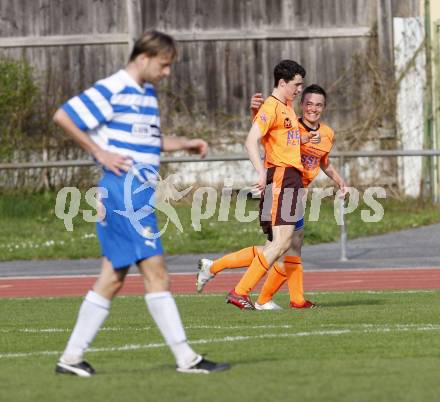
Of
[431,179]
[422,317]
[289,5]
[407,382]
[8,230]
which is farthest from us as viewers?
[289,5]

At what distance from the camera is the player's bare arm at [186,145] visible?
28.1 feet

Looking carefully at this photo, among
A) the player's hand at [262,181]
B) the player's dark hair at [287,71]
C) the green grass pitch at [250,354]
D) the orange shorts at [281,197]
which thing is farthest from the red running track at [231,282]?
the player's hand at [262,181]

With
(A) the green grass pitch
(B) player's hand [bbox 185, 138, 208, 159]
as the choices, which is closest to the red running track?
(A) the green grass pitch

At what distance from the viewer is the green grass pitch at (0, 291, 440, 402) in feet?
25.0

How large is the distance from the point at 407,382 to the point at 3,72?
18.7m

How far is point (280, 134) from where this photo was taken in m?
12.7

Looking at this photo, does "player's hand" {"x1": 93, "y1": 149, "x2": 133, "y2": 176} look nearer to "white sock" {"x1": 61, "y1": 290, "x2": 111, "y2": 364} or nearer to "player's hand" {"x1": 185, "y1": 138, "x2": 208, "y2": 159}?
"player's hand" {"x1": 185, "y1": 138, "x2": 208, "y2": 159}

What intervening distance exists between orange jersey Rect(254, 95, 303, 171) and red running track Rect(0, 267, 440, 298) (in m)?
3.33

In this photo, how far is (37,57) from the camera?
26.5 m

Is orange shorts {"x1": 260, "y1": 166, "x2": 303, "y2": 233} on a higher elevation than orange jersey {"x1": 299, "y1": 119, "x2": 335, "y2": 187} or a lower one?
lower

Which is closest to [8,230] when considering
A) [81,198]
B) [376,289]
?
[81,198]

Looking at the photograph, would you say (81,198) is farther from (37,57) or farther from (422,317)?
(422,317)

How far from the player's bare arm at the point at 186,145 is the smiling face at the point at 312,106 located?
4.61 m

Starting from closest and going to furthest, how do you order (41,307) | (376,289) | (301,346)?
(301,346) → (41,307) → (376,289)
